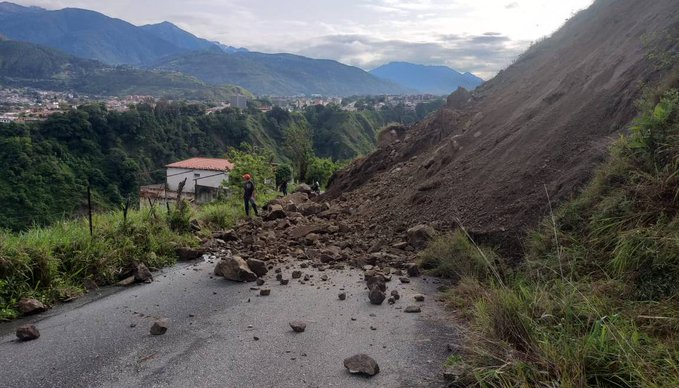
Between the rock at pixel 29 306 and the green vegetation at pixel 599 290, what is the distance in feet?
14.6

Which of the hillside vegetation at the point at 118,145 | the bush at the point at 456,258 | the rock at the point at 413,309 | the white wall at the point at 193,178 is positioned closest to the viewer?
the rock at the point at 413,309

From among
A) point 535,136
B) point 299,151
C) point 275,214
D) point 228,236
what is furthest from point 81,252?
point 299,151

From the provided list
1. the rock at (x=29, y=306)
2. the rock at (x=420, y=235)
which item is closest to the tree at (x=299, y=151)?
the rock at (x=420, y=235)

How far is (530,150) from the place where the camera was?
23.0ft

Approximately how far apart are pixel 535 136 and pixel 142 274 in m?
6.03

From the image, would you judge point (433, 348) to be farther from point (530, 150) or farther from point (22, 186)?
point (22, 186)

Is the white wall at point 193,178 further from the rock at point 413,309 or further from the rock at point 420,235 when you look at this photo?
the rock at point 413,309

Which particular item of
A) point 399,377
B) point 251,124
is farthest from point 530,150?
point 251,124

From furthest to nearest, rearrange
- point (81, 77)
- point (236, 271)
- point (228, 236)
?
point (81, 77), point (228, 236), point (236, 271)

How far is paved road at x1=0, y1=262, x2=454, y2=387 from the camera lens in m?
3.61

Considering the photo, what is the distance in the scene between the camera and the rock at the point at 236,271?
6078 mm

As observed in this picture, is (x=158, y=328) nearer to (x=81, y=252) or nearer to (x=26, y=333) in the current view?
(x=26, y=333)

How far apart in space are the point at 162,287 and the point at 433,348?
3.70 metres

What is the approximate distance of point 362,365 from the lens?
11.6ft
